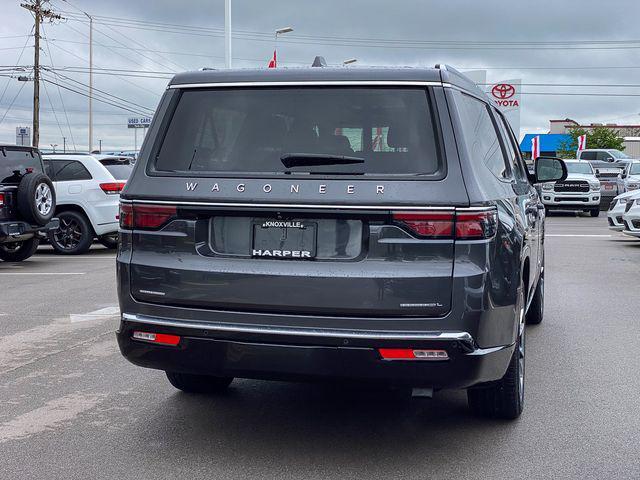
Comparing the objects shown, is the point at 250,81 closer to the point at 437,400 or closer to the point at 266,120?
the point at 266,120

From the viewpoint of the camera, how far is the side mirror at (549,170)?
741 cm

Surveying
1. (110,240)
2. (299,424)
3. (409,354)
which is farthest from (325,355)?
(110,240)

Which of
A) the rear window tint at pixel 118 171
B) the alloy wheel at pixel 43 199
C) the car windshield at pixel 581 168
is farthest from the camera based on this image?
the car windshield at pixel 581 168

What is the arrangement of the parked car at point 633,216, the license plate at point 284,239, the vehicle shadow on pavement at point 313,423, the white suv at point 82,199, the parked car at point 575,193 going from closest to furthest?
the license plate at point 284,239, the vehicle shadow on pavement at point 313,423, the parked car at point 633,216, the white suv at point 82,199, the parked car at point 575,193

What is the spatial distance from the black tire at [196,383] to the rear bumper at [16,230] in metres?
8.21

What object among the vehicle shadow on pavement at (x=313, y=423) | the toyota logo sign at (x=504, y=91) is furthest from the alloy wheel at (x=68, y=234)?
the toyota logo sign at (x=504, y=91)

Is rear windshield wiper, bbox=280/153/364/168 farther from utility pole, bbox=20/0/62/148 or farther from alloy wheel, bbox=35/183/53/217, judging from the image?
utility pole, bbox=20/0/62/148

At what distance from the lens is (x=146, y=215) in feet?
14.4

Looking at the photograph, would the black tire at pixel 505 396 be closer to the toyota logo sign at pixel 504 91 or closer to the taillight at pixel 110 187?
the taillight at pixel 110 187

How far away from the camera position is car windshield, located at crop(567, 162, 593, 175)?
2752 centimetres

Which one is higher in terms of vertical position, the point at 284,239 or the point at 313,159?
the point at 313,159

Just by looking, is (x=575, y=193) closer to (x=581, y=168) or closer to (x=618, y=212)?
(x=581, y=168)

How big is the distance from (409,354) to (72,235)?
42.0 ft

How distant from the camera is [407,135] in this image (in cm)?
416
